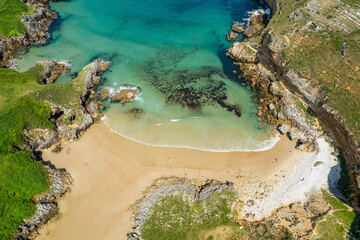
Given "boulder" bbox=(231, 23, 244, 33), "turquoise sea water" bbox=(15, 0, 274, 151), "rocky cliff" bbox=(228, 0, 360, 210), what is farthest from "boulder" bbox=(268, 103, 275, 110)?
"boulder" bbox=(231, 23, 244, 33)

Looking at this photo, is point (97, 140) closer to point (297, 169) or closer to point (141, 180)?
point (141, 180)

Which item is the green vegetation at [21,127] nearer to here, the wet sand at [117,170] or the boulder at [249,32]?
the wet sand at [117,170]

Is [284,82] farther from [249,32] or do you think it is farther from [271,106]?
[249,32]

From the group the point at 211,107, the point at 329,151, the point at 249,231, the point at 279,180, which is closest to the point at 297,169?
the point at 279,180

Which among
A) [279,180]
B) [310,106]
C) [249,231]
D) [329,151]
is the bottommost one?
[249,231]

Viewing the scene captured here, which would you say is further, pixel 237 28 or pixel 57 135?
pixel 237 28

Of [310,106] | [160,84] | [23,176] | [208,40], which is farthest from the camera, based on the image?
[208,40]

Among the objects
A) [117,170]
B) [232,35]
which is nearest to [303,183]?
[117,170]
